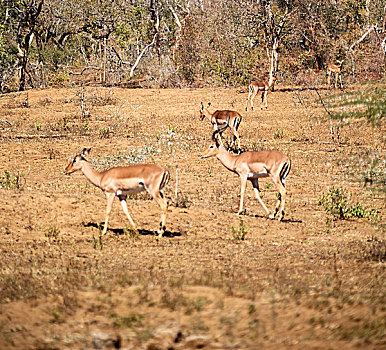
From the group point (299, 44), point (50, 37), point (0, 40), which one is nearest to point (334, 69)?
point (299, 44)

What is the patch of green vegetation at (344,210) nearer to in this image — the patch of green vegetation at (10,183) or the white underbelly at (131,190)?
the white underbelly at (131,190)

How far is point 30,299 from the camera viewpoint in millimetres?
6055

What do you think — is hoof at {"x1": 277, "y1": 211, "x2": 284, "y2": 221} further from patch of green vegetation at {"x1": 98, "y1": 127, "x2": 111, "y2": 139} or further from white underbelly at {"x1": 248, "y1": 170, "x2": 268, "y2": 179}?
patch of green vegetation at {"x1": 98, "y1": 127, "x2": 111, "y2": 139}

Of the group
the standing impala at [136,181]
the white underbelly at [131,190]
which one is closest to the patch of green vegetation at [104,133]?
the standing impala at [136,181]

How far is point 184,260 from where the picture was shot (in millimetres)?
8234

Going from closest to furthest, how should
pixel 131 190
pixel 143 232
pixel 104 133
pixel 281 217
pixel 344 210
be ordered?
pixel 131 190, pixel 143 232, pixel 281 217, pixel 344 210, pixel 104 133

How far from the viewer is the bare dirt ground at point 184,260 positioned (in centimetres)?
494

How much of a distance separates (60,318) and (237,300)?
1736 millimetres

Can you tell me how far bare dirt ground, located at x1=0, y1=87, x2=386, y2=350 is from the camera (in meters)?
4.94

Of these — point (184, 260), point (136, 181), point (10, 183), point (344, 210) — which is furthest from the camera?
point (10, 183)

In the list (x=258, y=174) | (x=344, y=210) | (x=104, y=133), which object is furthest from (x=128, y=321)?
(x=104, y=133)

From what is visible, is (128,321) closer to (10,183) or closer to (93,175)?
(93,175)

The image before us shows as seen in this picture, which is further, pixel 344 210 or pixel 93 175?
pixel 344 210

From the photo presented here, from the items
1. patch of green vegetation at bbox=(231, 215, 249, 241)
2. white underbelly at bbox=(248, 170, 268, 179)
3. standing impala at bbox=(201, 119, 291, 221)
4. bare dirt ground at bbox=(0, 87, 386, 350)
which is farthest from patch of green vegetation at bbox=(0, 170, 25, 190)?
patch of green vegetation at bbox=(231, 215, 249, 241)
